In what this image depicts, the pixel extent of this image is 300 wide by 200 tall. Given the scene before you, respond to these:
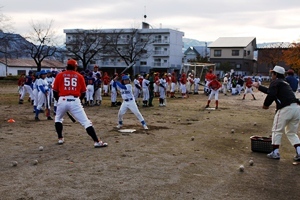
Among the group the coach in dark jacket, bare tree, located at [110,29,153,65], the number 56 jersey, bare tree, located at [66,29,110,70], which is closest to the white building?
bare tree, located at [110,29,153,65]

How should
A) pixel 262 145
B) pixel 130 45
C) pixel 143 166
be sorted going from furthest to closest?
1. pixel 130 45
2. pixel 262 145
3. pixel 143 166

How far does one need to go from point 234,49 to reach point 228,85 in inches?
1540

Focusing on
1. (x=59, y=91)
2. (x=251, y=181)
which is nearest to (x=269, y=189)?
(x=251, y=181)

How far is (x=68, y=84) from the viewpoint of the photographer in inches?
327

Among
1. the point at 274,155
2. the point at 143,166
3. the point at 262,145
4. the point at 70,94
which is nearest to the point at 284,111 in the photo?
the point at 274,155

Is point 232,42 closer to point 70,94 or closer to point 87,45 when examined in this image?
point 87,45

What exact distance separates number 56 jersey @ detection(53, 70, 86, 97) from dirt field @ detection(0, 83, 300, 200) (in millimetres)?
1384

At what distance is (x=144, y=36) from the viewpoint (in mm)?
72438

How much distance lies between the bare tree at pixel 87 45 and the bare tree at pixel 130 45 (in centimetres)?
214

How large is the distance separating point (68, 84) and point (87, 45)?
183 ft

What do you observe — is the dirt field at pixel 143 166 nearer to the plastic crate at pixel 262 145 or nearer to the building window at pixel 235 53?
the plastic crate at pixel 262 145

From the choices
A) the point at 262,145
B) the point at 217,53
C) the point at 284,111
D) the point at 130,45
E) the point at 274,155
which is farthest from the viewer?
the point at 217,53

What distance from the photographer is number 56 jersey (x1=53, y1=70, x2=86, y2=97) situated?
8.29 meters

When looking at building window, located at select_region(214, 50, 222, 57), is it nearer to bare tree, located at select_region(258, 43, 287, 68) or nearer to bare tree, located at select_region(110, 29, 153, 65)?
bare tree, located at select_region(258, 43, 287, 68)
